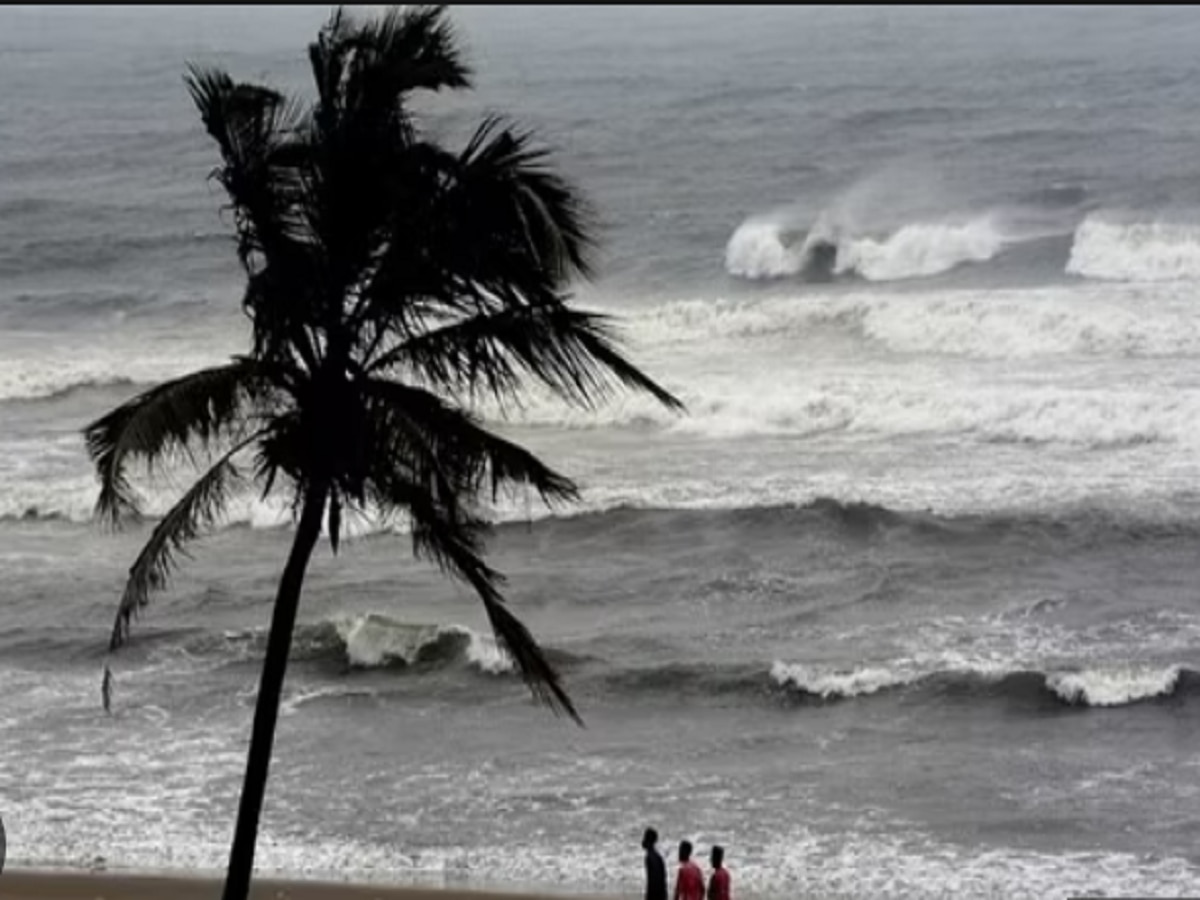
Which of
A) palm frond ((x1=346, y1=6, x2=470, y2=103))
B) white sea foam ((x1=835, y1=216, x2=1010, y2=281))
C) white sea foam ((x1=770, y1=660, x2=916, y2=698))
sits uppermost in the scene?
palm frond ((x1=346, y1=6, x2=470, y2=103))

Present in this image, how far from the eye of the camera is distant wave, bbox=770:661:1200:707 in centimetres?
2116

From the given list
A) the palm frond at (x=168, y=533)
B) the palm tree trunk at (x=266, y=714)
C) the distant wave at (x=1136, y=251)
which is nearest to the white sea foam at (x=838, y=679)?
the palm tree trunk at (x=266, y=714)

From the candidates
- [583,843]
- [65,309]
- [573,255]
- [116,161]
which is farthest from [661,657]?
[116,161]

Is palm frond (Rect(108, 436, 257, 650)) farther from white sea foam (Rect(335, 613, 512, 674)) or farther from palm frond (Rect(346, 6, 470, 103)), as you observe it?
white sea foam (Rect(335, 613, 512, 674))

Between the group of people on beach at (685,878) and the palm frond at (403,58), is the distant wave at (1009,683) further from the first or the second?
the palm frond at (403,58)

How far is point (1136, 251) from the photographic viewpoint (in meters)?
45.2

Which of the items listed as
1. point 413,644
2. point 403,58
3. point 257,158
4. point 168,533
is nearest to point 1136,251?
point 413,644

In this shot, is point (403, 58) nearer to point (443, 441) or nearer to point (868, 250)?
point (443, 441)

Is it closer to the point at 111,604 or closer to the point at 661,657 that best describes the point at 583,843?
the point at 661,657

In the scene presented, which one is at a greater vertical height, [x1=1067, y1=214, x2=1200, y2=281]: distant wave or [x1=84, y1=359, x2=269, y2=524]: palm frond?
[x1=84, y1=359, x2=269, y2=524]: palm frond

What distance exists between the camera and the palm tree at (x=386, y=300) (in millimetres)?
10727

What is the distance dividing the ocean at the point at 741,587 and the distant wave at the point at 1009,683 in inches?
1.9

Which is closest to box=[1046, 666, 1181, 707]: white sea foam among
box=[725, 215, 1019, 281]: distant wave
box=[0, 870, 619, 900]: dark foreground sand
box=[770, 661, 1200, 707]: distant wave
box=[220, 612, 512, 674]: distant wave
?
box=[770, 661, 1200, 707]: distant wave

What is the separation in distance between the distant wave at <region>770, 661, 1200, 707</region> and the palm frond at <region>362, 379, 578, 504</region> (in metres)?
11.3
